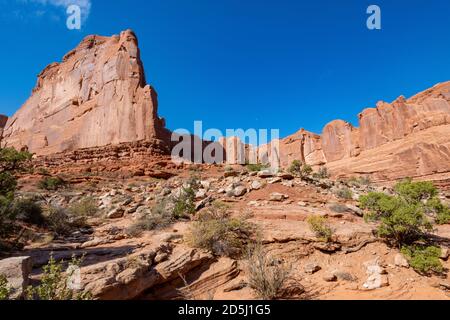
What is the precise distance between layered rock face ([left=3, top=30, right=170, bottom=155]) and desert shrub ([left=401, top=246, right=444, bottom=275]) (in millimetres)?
28155

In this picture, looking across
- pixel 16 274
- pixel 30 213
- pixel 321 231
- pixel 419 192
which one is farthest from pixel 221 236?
pixel 30 213

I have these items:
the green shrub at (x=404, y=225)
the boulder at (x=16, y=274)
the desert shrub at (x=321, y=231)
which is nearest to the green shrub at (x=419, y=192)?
the green shrub at (x=404, y=225)

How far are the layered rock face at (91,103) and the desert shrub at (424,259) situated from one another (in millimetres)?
28155

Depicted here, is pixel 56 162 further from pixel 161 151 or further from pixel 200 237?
pixel 200 237

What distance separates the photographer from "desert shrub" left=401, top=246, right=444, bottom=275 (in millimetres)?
4713

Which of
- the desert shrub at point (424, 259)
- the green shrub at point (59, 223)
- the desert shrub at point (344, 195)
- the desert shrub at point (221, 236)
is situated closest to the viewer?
the desert shrub at point (424, 259)

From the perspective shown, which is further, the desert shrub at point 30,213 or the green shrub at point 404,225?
the desert shrub at point 30,213

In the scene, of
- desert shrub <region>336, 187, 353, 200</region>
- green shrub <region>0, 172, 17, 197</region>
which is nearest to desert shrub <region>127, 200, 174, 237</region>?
green shrub <region>0, 172, 17, 197</region>

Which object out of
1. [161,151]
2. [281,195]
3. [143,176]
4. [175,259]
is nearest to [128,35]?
[161,151]

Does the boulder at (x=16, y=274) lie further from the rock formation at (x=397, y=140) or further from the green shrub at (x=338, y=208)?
the rock formation at (x=397, y=140)

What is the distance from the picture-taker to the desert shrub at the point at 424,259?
15.5 ft

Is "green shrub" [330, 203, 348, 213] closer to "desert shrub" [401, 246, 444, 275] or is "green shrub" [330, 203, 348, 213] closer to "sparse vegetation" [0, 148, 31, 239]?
"desert shrub" [401, 246, 444, 275]

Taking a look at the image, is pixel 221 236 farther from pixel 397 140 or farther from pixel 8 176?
pixel 397 140
